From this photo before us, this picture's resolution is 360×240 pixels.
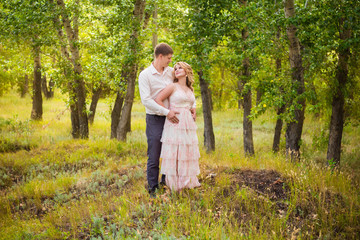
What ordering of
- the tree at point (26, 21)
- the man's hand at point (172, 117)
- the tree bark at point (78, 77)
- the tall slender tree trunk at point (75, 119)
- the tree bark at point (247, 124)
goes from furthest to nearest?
the tall slender tree trunk at point (75, 119) < the tree bark at point (247, 124) < the tree bark at point (78, 77) < the tree at point (26, 21) < the man's hand at point (172, 117)

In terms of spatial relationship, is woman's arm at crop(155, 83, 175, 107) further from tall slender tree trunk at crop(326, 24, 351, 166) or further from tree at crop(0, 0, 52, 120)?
tree at crop(0, 0, 52, 120)

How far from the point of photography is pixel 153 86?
Result: 17.8ft

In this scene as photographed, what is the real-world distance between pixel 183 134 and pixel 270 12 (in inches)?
220

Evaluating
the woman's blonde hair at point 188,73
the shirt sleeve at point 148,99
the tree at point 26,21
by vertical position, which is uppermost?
the tree at point 26,21

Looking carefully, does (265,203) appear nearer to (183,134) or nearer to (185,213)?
(185,213)

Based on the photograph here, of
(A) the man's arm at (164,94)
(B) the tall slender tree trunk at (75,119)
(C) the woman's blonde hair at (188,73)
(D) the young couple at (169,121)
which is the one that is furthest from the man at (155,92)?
(B) the tall slender tree trunk at (75,119)

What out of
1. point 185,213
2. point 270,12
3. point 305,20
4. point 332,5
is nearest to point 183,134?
point 185,213

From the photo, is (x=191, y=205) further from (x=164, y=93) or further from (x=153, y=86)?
(x=153, y=86)

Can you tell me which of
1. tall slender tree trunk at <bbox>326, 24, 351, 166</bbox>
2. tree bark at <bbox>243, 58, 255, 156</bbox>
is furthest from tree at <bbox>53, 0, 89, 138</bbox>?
tall slender tree trunk at <bbox>326, 24, 351, 166</bbox>

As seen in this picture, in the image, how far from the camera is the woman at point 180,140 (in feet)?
17.3

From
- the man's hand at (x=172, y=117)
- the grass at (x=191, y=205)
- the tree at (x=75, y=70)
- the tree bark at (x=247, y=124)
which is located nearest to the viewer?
the grass at (x=191, y=205)

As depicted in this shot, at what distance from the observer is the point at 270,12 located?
8.80 meters

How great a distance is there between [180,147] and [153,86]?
1.23 metres

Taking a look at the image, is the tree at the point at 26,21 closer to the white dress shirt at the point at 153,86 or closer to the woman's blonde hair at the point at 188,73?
the white dress shirt at the point at 153,86
